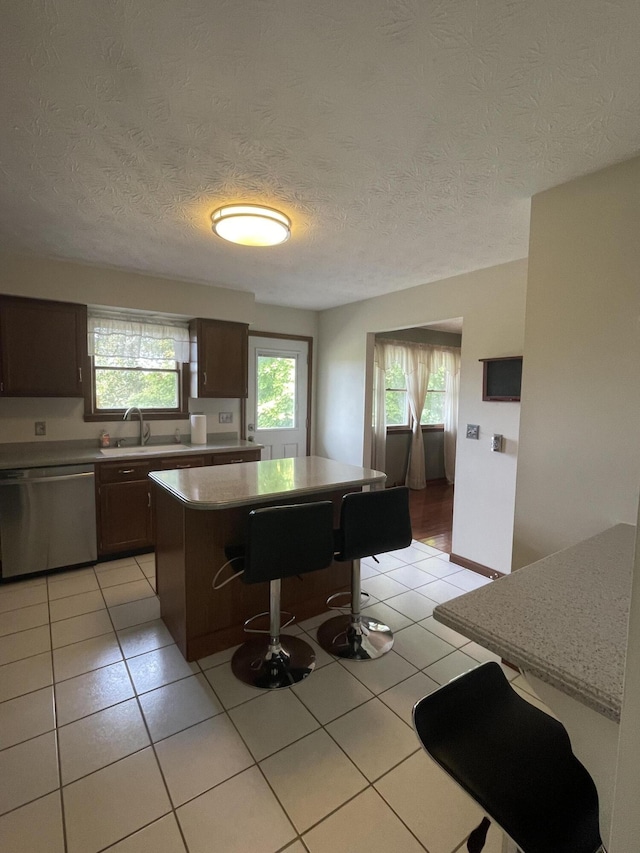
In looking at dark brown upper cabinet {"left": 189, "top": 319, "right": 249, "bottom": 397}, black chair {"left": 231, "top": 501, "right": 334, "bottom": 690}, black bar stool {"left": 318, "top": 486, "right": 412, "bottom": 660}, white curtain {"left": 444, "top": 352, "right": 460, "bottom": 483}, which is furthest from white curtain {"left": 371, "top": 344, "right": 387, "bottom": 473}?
black chair {"left": 231, "top": 501, "right": 334, "bottom": 690}

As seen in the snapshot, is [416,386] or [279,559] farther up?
[416,386]

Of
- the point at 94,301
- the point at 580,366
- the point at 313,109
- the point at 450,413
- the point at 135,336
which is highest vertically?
the point at 313,109

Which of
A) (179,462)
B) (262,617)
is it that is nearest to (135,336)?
(179,462)

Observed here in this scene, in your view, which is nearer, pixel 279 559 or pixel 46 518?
pixel 279 559

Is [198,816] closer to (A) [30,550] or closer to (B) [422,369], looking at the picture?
(A) [30,550]

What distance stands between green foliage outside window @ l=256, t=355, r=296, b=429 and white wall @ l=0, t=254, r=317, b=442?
0.49 metres

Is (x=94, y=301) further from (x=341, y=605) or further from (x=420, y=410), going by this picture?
(x=420, y=410)

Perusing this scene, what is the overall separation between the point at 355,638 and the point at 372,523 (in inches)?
29.0

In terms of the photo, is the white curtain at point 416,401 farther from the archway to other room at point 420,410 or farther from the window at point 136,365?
the window at point 136,365

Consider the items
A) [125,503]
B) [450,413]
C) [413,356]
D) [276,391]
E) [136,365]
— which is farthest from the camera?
[450,413]

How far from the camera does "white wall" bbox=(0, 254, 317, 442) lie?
321cm

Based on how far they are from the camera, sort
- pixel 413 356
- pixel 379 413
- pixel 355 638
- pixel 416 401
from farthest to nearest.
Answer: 1. pixel 416 401
2. pixel 413 356
3. pixel 379 413
4. pixel 355 638

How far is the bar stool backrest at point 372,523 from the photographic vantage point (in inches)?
83.0

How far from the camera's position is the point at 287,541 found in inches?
73.9
